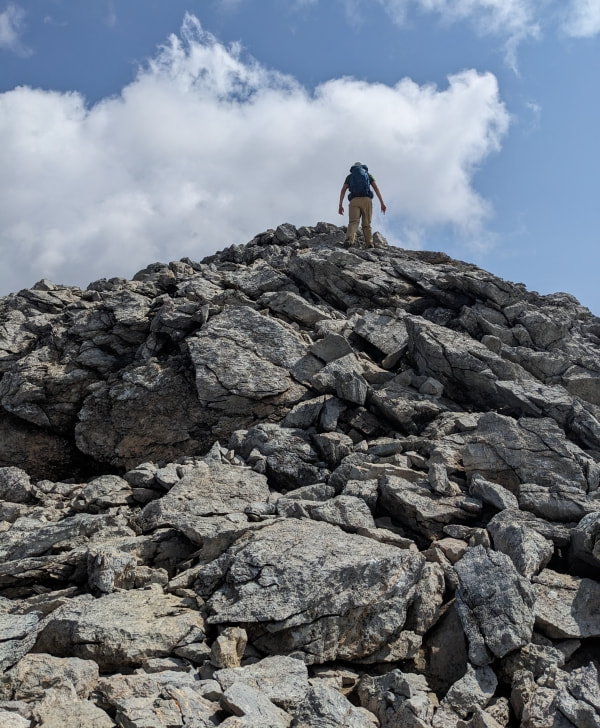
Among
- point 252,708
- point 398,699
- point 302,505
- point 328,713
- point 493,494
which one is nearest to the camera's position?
point 252,708

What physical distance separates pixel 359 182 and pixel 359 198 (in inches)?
30.4

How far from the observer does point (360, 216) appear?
99.6ft

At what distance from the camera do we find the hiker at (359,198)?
28766 millimetres

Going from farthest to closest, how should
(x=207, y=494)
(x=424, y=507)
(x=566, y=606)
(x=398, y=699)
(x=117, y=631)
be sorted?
(x=207, y=494) < (x=424, y=507) < (x=566, y=606) < (x=117, y=631) < (x=398, y=699)

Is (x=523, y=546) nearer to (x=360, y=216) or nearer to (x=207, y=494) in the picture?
(x=207, y=494)

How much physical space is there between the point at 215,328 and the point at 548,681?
15925 mm

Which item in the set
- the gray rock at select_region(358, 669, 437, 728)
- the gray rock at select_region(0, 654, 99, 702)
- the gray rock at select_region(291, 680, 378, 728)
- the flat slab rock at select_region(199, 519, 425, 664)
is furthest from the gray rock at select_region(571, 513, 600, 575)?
the gray rock at select_region(0, 654, 99, 702)

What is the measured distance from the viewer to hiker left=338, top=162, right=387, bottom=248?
28.8 meters

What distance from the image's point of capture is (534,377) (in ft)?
70.7

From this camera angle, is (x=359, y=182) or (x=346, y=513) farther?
(x=359, y=182)

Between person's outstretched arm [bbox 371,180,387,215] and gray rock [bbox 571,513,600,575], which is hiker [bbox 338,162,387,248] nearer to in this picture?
person's outstretched arm [bbox 371,180,387,215]

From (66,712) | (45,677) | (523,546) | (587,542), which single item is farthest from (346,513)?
(66,712)

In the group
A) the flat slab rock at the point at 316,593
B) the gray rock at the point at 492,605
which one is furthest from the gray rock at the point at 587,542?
the flat slab rock at the point at 316,593

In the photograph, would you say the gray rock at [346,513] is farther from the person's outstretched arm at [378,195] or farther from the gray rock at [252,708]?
the person's outstretched arm at [378,195]
